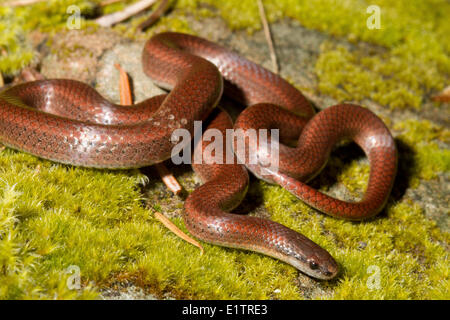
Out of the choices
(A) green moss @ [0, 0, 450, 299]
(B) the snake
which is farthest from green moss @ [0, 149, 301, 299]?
(B) the snake

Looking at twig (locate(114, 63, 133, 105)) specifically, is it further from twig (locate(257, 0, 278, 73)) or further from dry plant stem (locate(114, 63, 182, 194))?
twig (locate(257, 0, 278, 73))

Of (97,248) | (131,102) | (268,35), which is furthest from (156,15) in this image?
(97,248)

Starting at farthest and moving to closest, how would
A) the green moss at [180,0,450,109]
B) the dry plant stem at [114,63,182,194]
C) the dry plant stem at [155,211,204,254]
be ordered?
the green moss at [180,0,450,109] < the dry plant stem at [114,63,182,194] < the dry plant stem at [155,211,204,254]

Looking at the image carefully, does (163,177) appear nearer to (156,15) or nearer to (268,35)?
(156,15)

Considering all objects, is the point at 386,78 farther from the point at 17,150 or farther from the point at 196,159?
the point at 17,150

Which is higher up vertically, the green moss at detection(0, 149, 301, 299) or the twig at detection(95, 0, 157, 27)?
the twig at detection(95, 0, 157, 27)
